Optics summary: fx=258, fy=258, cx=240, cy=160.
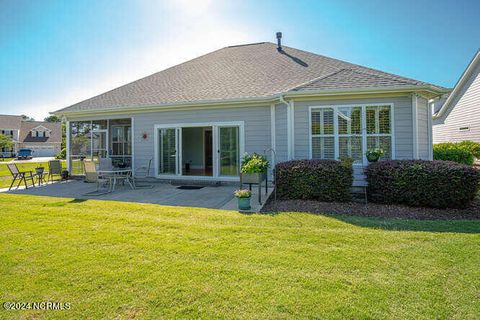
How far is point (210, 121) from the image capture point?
33.8ft

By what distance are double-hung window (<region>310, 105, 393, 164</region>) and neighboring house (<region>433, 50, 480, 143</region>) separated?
9.45 meters

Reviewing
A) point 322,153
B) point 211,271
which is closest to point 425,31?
point 322,153

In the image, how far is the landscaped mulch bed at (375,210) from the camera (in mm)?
5712

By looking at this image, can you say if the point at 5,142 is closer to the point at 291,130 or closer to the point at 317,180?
the point at 291,130

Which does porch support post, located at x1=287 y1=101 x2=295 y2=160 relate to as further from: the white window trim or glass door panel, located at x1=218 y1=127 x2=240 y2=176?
glass door panel, located at x1=218 y1=127 x2=240 y2=176

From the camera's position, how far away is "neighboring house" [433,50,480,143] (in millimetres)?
14086

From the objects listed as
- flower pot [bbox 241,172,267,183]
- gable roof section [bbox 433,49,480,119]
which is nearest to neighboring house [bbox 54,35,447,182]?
flower pot [bbox 241,172,267,183]

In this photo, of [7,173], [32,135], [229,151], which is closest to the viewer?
[229,151]

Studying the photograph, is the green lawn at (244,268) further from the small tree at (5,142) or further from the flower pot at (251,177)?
the small tree at (5,142)

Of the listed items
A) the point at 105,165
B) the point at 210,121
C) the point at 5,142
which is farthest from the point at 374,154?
the point at 5,142

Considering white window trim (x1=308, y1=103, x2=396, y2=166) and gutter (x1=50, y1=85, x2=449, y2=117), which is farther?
white window trim (x1=308, y1=103, x2=396, y2=166)

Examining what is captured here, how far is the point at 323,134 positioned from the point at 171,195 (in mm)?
5263

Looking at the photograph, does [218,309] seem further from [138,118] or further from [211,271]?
[138,118]

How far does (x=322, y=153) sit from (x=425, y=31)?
29.1 ft
